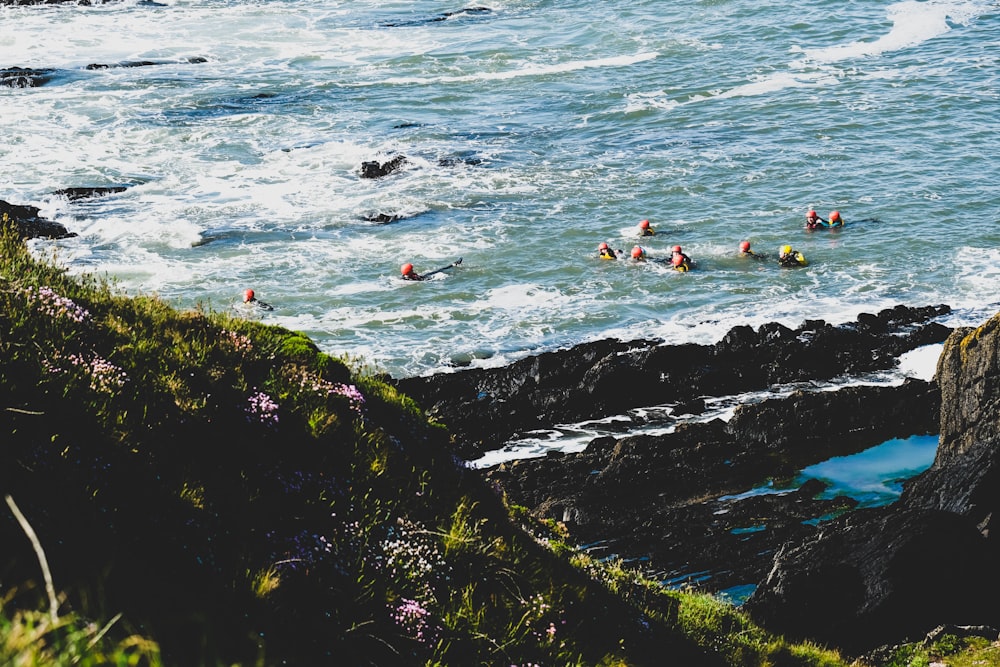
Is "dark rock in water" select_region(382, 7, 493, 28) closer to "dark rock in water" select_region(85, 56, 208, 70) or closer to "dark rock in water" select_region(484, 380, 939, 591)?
"dark rock in water" select_region(85, 56, 208, 70)

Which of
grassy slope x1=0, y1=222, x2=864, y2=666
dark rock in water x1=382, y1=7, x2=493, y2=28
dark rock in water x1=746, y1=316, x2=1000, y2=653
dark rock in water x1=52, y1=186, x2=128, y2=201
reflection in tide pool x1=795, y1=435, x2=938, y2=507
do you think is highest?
dark rock in water x1=382, y1=7, x2=493, y2=28

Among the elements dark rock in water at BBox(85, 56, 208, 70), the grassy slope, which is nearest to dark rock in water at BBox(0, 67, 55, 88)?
dark rock in water at BBox(85, 56, 208, 70)

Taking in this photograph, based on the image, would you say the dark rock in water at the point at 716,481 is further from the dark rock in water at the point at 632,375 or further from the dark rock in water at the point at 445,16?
the dark rock in water at the point at 445,16

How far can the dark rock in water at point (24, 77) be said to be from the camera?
2092 inches

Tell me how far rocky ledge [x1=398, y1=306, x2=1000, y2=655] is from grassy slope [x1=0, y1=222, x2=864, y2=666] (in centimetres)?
566

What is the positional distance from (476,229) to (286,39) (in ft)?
111

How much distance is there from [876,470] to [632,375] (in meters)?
6.21

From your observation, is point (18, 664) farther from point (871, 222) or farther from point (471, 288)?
point (871, 222)

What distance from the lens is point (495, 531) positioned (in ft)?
27.2

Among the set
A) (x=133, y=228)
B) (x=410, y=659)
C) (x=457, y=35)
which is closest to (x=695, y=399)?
(x=410, y=659)

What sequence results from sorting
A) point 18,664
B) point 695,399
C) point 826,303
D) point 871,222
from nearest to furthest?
point 18,664 < point 695,399 < point 826,303 < point 871,222

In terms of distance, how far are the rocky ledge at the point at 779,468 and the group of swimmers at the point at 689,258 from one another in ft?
15.5

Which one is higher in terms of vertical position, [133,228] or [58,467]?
[58,467]

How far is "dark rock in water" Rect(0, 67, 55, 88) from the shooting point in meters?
53.1
